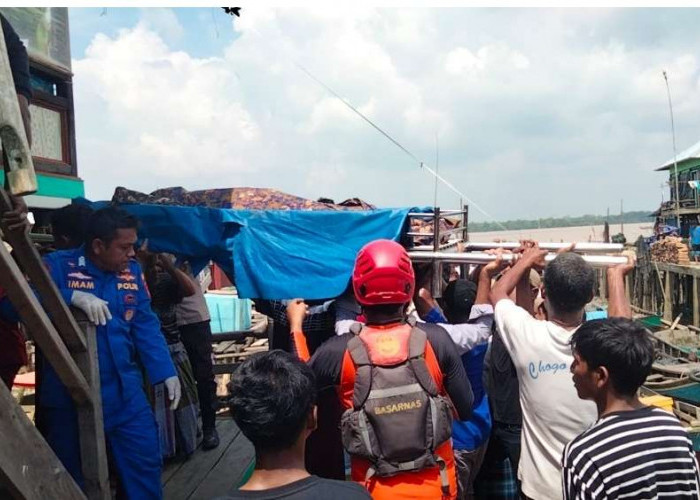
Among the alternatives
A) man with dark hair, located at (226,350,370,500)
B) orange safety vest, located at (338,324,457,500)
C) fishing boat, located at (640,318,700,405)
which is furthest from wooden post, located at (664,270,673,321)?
man with dark hair, located at (226,350,370,500)

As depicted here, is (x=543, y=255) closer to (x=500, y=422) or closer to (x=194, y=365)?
(x=500, y=422)

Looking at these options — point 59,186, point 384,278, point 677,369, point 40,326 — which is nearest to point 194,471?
point 40,326

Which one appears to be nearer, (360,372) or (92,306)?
(360,372)

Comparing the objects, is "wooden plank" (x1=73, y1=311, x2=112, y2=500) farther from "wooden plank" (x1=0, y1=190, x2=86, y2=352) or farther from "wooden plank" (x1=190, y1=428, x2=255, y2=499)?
"wooden plank" (x1=190, y1=428, x2=255, y2=499)

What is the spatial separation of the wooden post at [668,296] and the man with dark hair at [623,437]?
85.2ft

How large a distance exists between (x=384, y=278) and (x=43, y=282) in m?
1.50

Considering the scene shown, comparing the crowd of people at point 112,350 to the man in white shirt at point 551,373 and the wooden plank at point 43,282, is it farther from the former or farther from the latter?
the man in white shirt at point 551,373

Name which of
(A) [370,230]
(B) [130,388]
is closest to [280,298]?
(A) [370,230]

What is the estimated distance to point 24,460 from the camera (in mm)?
1987

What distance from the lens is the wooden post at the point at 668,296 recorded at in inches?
954

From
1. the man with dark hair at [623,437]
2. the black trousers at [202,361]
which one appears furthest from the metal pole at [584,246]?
the black trousers at [202,361]

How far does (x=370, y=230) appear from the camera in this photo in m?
3.81

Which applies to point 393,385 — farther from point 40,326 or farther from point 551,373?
point 40,326

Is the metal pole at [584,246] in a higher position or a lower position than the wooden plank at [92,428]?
higher
